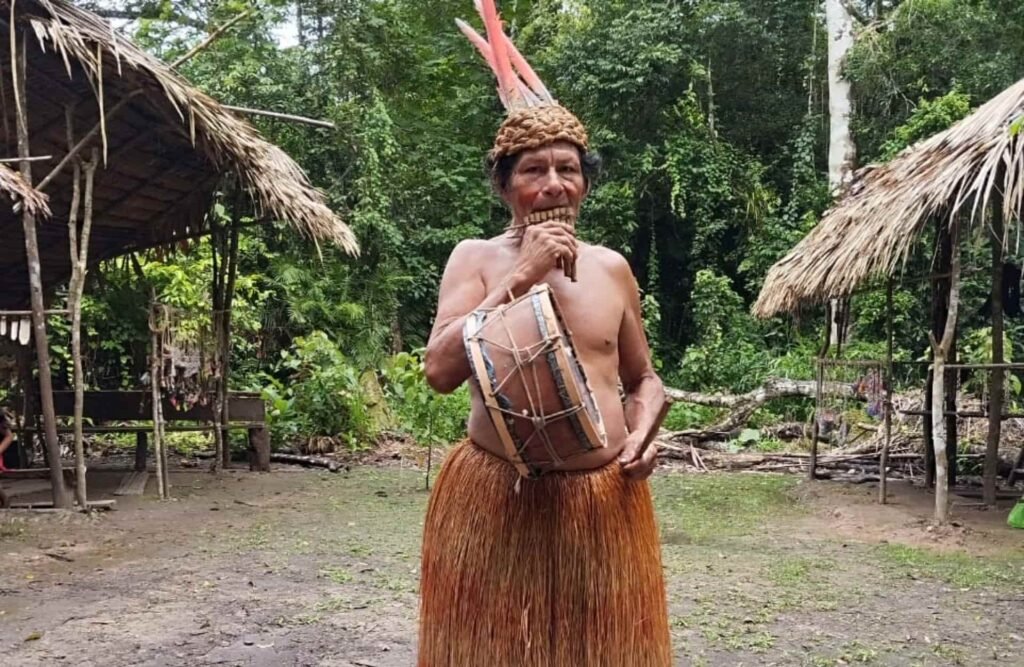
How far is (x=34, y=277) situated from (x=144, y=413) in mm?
2773

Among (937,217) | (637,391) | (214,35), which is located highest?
(214,35)

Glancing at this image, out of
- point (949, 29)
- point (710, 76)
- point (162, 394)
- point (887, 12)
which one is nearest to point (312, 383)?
point (162, 394)

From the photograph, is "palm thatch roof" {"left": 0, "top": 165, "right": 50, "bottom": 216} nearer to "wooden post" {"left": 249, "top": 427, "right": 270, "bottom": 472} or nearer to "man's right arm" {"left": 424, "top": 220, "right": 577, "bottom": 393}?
"wooden post" {"left": 249, "top": 427, "right": 270, "bottom": 472}

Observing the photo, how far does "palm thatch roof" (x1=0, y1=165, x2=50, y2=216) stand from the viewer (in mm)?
5500

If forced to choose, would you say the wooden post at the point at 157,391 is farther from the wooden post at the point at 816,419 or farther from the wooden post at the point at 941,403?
the wooden post at the point at 941,403

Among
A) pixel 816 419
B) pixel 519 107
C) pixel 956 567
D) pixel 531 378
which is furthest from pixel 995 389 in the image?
pixel 531 378

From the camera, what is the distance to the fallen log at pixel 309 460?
942 centimetres


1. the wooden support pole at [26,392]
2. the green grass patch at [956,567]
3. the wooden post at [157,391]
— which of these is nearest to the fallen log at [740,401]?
the green grass patch at [956,567]

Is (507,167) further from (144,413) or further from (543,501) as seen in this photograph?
(144,413)

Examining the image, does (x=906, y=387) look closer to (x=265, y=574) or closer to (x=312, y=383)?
(x=312, y=383)

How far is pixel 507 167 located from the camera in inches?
77.6

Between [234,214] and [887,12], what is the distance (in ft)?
35.4

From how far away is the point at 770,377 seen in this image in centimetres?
1172

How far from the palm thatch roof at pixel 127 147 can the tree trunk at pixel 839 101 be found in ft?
26.8
